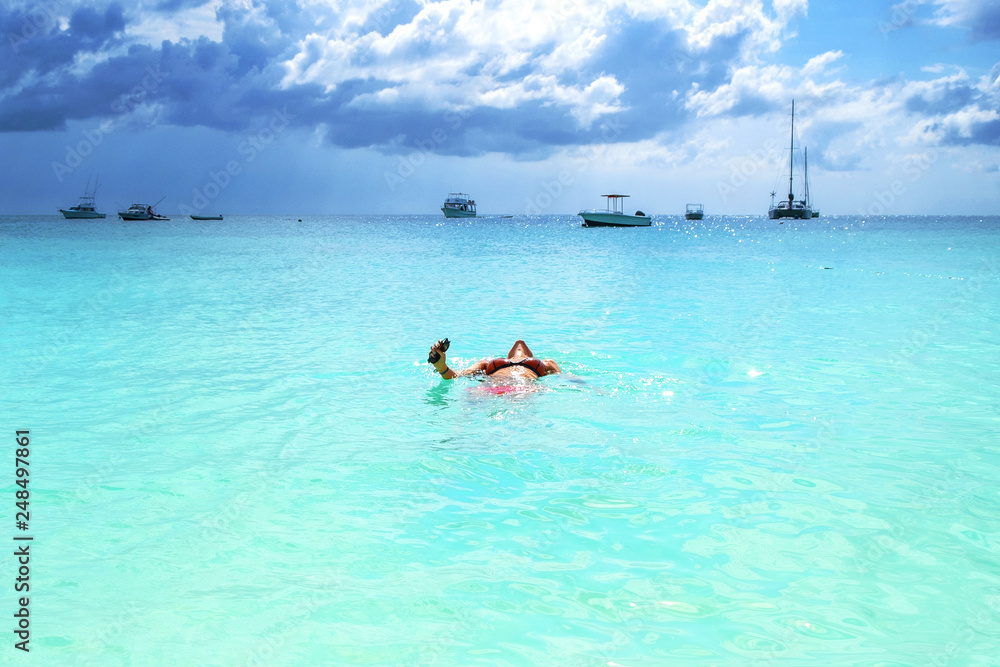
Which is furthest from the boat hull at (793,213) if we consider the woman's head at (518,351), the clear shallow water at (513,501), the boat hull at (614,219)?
the woman's head at (518,351)

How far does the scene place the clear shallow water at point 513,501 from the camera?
3857 mm

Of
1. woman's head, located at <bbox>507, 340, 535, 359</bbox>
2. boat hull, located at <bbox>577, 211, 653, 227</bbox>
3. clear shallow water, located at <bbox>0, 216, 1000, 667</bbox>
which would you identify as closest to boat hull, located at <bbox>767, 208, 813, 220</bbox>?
boat hull, located at <bbox>577, 211, 653, 227</bbox>

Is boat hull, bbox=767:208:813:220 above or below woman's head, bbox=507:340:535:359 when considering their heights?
above

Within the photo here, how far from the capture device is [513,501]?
5539 mm

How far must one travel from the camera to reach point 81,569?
15.0 ft

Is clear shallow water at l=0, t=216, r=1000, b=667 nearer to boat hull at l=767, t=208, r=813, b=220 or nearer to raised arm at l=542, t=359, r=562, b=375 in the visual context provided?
raised arm at l=542, t=359, r=562, b=375

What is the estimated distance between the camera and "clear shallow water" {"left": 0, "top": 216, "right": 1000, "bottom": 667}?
12.7 feet

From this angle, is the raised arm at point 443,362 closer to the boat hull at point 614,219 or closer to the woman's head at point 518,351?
the woman's head at point 518,351

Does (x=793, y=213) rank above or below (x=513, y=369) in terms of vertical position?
above

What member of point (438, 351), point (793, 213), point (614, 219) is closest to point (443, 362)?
point (438, 351)

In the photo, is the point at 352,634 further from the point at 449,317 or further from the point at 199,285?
the point at 199,285

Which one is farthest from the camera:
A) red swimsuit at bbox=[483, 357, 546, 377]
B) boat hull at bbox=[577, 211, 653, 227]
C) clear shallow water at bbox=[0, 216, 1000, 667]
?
boat hull at bbox=[577, 211, 653, 227]

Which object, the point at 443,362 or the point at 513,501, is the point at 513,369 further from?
the point at 513,501

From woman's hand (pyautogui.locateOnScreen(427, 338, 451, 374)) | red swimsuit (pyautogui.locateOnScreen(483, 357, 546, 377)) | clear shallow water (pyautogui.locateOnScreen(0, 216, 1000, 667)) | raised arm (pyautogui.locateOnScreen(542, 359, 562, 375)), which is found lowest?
clear shallow water (pyautogui.locateOnScreen(0, 216, 1000, 667))
